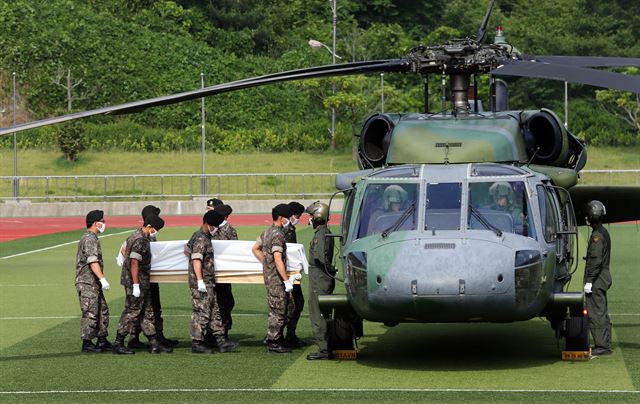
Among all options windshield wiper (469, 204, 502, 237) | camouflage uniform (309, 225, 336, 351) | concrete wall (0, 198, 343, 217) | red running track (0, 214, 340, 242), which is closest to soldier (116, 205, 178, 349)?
camouflage uniform (309, 225, 336, 351)

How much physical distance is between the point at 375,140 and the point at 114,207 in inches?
1532

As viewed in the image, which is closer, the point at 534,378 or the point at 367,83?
the point at 534,378

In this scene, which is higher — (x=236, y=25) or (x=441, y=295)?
(x=236, y=25)

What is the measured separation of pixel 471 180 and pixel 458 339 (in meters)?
3.55

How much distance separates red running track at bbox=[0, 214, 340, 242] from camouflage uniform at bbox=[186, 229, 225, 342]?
1031 inches

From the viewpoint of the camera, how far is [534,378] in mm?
14711

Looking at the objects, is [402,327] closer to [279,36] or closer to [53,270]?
[53,270]

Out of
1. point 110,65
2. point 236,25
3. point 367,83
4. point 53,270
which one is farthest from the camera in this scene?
point 236,25

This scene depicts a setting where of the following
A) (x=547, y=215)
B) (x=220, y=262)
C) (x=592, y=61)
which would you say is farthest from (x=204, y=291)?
(x=592, y=61)

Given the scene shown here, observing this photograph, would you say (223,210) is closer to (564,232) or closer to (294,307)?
(294,307)

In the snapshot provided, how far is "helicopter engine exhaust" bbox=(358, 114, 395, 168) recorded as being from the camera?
17.0 meters

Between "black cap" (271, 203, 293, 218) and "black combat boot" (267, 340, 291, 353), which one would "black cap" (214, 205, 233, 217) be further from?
"black combat boot" (267, 340, 291, 353)

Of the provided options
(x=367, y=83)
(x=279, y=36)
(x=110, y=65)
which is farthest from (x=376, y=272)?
(x=279, y=36)

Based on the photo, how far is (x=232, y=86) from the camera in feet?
46.7
